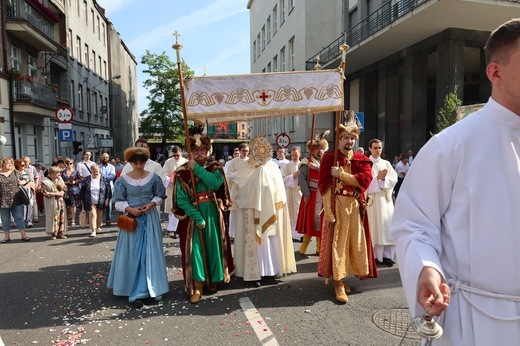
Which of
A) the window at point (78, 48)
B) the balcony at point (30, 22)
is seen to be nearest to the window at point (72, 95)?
the window at point (78, 48)

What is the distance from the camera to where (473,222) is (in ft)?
5.40

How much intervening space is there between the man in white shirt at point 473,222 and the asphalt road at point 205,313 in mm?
2410

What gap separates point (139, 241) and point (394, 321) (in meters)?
3.21

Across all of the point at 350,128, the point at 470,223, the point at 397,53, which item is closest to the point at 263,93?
the point at 350,128

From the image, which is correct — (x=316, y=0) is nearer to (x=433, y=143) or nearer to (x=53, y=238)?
(x=53, y=238)

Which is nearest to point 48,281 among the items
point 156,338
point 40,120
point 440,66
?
point 156,338

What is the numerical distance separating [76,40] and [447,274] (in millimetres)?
34442

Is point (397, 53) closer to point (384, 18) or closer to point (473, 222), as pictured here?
A: point (384, 18)

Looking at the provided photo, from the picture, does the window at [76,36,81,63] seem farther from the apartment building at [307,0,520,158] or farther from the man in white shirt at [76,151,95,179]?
the man in white shirt at [76,151,95,179]

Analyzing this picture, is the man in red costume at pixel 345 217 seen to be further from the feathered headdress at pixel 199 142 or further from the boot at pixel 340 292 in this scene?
the feathered headdress at pixel 199 142

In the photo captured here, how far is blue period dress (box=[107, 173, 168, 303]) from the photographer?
5.12 m

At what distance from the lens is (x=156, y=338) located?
402 cm

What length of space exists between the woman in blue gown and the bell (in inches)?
161

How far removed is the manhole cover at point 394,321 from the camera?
13.2 feet
